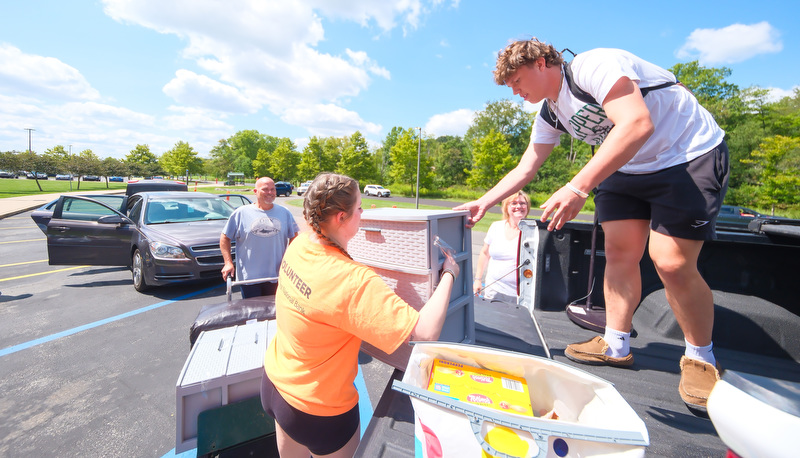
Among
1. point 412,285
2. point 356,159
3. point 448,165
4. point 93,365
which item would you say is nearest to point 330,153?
point 356,159

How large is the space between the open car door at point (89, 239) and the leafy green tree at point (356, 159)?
3228 centimetres

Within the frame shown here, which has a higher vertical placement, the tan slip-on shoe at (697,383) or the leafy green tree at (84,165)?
the leafy green tree at (84,165)

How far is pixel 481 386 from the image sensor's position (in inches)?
44.7

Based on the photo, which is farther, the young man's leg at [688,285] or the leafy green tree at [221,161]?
the leafy green tree at [221,161]

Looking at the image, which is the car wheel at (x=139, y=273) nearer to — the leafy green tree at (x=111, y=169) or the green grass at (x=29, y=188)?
the green grass at (x=29, y=188)

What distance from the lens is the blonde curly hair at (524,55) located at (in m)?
1.73

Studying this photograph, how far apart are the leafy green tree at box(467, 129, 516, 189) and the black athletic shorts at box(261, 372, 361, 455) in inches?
1334

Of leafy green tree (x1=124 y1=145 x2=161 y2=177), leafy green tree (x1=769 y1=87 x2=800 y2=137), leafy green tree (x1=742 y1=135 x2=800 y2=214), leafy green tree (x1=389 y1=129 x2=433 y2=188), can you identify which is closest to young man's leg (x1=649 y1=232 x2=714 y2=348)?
leafy green tree (x1=742 y1=135 x2=800 y2=214)

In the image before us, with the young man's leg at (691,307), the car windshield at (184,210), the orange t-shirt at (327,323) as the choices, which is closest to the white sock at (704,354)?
the young man's leg at (691,307)

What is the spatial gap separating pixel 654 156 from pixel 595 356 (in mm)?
1182

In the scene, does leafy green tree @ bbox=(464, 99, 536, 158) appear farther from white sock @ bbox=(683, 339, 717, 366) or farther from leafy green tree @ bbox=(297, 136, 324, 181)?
white sock @ bbox=(683, 339, 717, 366)

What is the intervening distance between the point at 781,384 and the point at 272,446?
2.13 metres

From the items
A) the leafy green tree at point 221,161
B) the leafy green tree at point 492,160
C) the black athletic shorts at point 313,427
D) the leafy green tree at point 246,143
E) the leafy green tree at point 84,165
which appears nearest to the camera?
the black athletic shorts at point 313,427

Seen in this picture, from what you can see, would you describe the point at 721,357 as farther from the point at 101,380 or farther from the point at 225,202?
the point at 225,202
